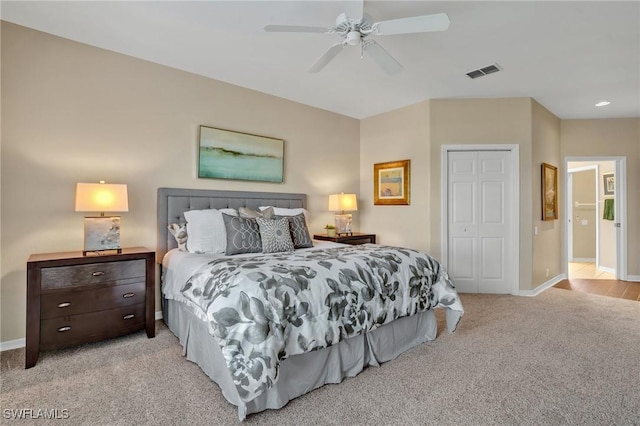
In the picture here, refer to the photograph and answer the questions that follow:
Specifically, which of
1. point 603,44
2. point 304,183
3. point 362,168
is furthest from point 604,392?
point 362,168

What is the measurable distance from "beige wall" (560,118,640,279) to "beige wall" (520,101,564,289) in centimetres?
32

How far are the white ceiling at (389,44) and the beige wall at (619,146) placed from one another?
43.8 inches

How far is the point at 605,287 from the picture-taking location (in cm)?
505

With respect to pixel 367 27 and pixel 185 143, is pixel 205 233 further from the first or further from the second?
pixel 367 27

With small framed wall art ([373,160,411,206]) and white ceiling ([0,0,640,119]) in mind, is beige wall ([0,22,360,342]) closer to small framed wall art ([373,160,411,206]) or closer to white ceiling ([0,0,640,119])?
white ceiling ([0,0,640,119])

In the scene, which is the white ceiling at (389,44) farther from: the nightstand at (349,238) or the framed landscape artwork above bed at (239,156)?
the nightstand at (349,238)

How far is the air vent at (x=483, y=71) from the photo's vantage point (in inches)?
142

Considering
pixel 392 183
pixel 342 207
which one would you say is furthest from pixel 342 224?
pixel 392 183

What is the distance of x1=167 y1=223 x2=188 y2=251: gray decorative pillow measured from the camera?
3.35 m

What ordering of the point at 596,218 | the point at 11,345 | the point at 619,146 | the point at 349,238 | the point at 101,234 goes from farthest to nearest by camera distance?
the point at 596,218, the point at 619,146, the point at 349,238, the point at 101,234, the point at 11,345

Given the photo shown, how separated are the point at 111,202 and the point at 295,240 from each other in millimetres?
1778


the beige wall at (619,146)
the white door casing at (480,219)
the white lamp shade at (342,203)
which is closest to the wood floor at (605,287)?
the beige wall at (619,146)

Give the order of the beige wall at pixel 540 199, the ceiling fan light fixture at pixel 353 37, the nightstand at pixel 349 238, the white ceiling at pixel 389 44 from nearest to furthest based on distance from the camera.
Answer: the ceiling fan light fixture at pixel 353 37 → the white ceiling at pixel 389 44 → the nightstand at pixel 349 238 → the beige wall at pixel 540 199

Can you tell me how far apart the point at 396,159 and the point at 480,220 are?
1508 mm
